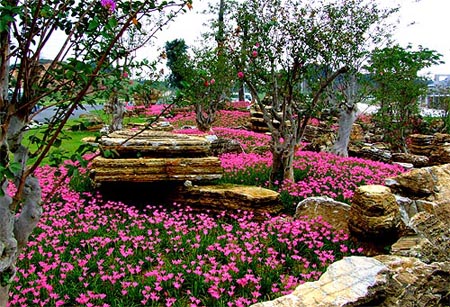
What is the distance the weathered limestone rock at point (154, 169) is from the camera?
25.7 ft

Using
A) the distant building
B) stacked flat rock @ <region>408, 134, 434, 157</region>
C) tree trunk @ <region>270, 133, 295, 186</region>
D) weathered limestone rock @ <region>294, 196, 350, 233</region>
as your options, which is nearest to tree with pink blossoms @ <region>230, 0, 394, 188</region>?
tree trunk @ <region>270, 133, 295, 186</region>

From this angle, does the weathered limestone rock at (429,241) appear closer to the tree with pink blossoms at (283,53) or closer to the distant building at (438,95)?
the tree with pink blossoms at (283,53)

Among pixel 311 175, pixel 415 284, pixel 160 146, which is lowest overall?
pixel 311 175

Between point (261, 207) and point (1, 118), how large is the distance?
17.0 ft

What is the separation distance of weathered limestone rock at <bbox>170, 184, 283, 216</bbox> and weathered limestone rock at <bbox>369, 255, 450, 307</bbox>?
3.43 metres

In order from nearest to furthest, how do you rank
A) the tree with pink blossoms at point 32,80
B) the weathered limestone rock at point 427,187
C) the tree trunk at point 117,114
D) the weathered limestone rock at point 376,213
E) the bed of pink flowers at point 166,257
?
1. the tree with pink blossoms at point 32,80
2. the bed of pink flowers at point 166,257
3. the weathered limestone rock at point 376,213
4. the weathered limestone rock at point 427,187
5. the tree trunk at point 117,114

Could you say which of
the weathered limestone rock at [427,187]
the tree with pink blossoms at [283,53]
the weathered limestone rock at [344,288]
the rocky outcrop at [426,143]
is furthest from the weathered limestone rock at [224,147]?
the weathered limestone rock at [344,288]

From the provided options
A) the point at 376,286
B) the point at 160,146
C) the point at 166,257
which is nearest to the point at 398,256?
the point at 376,286

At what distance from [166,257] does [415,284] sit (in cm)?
319

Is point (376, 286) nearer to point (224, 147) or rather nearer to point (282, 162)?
point (282, 162)

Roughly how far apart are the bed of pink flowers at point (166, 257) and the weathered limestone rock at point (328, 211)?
0.64 ft

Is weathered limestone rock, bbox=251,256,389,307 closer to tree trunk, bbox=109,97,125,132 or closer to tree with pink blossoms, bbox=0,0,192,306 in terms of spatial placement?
tree with pink blossoms, bbox=0,0,192,306

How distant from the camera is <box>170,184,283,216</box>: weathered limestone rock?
7309mm

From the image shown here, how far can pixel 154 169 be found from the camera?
802 cm
